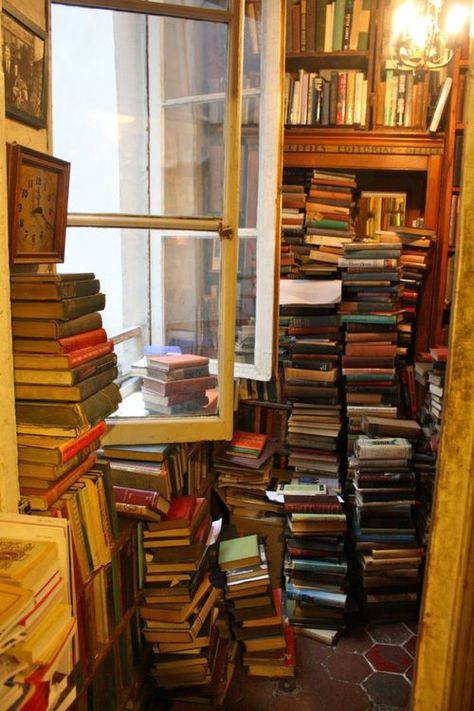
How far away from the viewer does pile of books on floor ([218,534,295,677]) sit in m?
2.46

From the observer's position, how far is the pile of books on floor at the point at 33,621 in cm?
77

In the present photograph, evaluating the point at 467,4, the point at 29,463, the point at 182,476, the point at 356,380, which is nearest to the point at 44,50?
the point at 29,463

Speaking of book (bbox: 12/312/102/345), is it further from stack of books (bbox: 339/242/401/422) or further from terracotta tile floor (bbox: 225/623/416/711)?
stack of books (bbox: 339/242/401/422)

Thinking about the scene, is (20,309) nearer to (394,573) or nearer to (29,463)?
(29,463)

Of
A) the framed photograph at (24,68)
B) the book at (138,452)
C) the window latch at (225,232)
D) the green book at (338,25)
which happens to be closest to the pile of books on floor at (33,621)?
the framed photograph at (24,68)

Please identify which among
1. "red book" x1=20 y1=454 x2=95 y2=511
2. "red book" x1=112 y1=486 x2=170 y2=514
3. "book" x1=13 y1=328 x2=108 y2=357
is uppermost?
"book" x1=13 y1=328 x2=108 y2=357

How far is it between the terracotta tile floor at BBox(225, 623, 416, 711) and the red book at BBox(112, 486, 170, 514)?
96 centimetres

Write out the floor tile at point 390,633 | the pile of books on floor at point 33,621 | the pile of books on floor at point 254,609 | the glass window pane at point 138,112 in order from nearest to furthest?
the pile of books on floor at point 33,621, the glass window pane at point 138,112, the pile of books on floor at point 254,609, the floor tile at point 390,633

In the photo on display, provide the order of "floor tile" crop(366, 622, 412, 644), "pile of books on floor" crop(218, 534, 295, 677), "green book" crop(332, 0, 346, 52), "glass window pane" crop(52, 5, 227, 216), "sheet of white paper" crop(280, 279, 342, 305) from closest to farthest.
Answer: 1. "glass window pane" crop(52, 5, 227, 216)
2. "pile of books on floor" crop(218, 534, 295, 677)
3. "floor tile" crop(366, 622, 412, 644)
4. "sheet of white paper" crop(280, 279, 342, 305)
5. "green book" crop(332, 0, 346, 52)

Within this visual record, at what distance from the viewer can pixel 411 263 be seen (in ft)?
10.9

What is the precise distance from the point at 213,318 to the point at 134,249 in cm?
54

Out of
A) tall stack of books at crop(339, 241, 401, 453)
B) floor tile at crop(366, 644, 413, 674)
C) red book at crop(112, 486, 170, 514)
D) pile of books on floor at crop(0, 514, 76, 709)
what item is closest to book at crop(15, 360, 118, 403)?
pile of books on floor at crop(0, 514, 76, 709)

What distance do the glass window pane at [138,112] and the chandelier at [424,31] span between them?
810 mm

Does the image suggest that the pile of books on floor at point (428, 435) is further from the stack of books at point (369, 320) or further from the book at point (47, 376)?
the book at point (47, 376)
